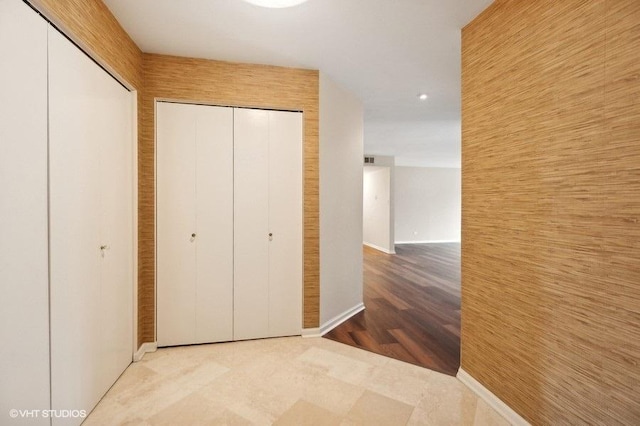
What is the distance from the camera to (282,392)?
1985 mm

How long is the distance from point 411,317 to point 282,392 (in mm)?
1973

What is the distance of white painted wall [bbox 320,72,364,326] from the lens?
2955 millimetres

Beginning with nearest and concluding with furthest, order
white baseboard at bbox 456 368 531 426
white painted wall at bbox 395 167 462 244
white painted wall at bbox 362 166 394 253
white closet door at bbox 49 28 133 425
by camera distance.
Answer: white closet door at bbox 49 28 133 425, white baseboard at bbox 456 368 531 426, white painted wall at bbox 362 166 394 253, white painted wall at bbox 395 167 462 244

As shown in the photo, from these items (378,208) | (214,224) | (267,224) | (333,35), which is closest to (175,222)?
(214,224)

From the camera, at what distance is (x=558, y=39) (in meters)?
1.45

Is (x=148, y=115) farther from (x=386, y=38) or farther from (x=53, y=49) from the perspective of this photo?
(x=386, y=38)

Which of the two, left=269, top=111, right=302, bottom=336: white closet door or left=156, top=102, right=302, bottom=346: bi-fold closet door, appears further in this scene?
left=269, top=111, right=302, bottom=336: white closet door

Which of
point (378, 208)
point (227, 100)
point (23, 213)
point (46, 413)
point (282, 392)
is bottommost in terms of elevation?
point (282, 392)

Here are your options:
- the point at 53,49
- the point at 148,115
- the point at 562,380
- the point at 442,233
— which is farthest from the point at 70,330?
the point at 442,233

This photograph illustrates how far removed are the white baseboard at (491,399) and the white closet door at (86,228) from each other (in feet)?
8.37

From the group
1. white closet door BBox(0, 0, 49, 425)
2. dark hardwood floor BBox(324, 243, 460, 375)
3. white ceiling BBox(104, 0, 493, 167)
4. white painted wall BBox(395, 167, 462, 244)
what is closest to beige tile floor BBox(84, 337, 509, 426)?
dark hardwood floor BBox(324, 243, 460, 375)

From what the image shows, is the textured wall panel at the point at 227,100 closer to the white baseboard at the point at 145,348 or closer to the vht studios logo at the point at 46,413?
the white baseboard at the point at 145,348

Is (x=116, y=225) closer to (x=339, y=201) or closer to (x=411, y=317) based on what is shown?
(x=339, y=201)

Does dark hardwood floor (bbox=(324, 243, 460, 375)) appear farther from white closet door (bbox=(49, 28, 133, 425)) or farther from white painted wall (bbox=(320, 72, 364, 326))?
white closet door (bbox=(49, 28, 133, 425))
